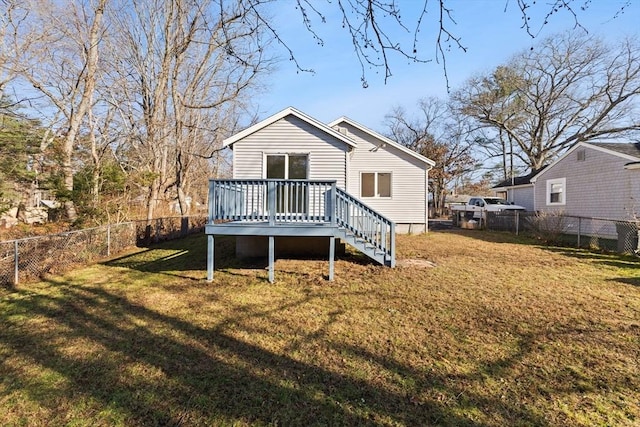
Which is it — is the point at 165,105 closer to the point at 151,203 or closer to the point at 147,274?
the point at 151,203

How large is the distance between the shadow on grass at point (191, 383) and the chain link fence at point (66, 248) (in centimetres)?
339

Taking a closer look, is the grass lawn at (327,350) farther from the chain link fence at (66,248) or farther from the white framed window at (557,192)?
the white framed window at (557,192)

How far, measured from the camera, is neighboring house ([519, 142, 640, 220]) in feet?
39.0

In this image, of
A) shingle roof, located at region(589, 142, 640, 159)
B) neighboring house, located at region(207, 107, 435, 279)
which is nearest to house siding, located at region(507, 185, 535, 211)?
Result: shingle roof, located at region(589, 142, 640, 159)

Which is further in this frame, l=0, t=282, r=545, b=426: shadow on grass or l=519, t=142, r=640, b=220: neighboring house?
l=519, t=142, r=640, b=220: neighboring house

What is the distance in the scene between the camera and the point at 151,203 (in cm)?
1460

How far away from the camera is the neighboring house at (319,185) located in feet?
23.4

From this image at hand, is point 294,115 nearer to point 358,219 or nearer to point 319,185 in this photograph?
point 319,185

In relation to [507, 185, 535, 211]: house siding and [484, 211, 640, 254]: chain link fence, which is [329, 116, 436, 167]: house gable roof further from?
[507, 185, 535, 211]: house siding

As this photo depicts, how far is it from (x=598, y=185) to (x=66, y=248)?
19.4 metres

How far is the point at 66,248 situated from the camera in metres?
8.41

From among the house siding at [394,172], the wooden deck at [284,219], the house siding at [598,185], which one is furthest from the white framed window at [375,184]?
the house siding at [598,185]

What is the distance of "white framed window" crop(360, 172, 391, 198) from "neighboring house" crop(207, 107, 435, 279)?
43mm

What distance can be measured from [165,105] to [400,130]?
2511 centimetres
